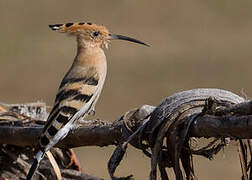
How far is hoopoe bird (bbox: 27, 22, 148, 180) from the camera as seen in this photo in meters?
3.67

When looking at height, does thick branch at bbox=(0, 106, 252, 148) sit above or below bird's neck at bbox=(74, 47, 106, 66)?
below

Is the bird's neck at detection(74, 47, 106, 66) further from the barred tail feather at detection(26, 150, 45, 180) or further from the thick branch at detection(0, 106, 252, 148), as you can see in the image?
the barred tail feather at detection(26, 150, 45, 180)

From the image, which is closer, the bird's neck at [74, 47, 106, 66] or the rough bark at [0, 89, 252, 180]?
the rough bark at [0, 89, 252, 180]

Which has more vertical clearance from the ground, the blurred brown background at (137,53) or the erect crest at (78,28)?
the erect crest at (78,28)

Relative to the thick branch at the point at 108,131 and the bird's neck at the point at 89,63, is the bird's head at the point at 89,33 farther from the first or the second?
the thick branch at the point at 108,131

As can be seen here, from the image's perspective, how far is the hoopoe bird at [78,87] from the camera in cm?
367

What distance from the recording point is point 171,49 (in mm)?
15453

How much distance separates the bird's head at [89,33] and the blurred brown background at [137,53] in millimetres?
4233

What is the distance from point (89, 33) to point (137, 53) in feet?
34.4

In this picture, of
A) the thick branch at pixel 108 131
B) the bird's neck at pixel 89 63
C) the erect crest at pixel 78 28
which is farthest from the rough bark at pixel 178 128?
the erect crest at pixel 78 28

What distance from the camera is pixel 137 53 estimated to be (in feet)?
49.8

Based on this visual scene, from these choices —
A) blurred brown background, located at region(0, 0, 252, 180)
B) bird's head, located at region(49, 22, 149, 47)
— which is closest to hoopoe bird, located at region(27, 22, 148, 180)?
bird's head, located at region(49, 22, 149, 47)

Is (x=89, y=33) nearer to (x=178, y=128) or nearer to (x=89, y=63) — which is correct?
(x=89, y=63)

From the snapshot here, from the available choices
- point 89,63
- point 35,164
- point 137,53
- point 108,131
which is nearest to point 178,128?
point 108,131
